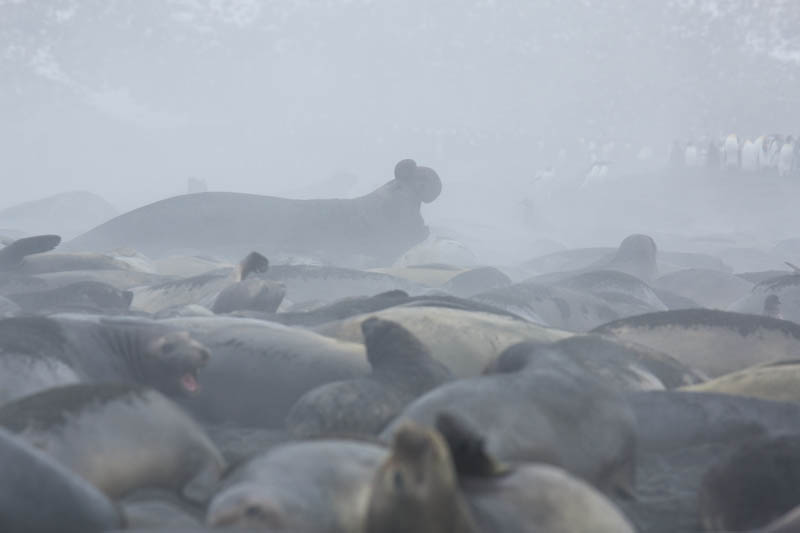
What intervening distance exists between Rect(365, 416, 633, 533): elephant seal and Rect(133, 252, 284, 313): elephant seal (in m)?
3.69

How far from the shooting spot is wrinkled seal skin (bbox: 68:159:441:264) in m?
10.8

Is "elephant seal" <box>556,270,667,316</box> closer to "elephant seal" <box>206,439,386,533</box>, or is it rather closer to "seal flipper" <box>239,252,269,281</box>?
"seal flipper" <box>239,252,269,281</box>

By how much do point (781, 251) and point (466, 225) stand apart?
11.4 m

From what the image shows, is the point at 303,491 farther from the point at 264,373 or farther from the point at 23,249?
the point at 23,249

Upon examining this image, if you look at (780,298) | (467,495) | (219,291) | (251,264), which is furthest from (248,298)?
(780,298)

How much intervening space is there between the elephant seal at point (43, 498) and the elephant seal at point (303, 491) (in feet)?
0.72

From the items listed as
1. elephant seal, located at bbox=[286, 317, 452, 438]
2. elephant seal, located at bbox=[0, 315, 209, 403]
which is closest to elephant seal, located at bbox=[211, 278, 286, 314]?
elephant seal, located at bbox=[0, 315, 209, 403]

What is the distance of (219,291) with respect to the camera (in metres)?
6.12

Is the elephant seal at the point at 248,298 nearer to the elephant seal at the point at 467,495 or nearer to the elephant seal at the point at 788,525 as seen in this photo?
the elephant seal at the point at 467,495

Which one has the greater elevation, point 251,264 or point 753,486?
point 251,264

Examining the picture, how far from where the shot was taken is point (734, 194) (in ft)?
79.3

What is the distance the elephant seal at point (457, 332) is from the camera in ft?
11.4

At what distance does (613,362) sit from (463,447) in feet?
6.44

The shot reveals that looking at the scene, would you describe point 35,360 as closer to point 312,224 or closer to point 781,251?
point 312,224
